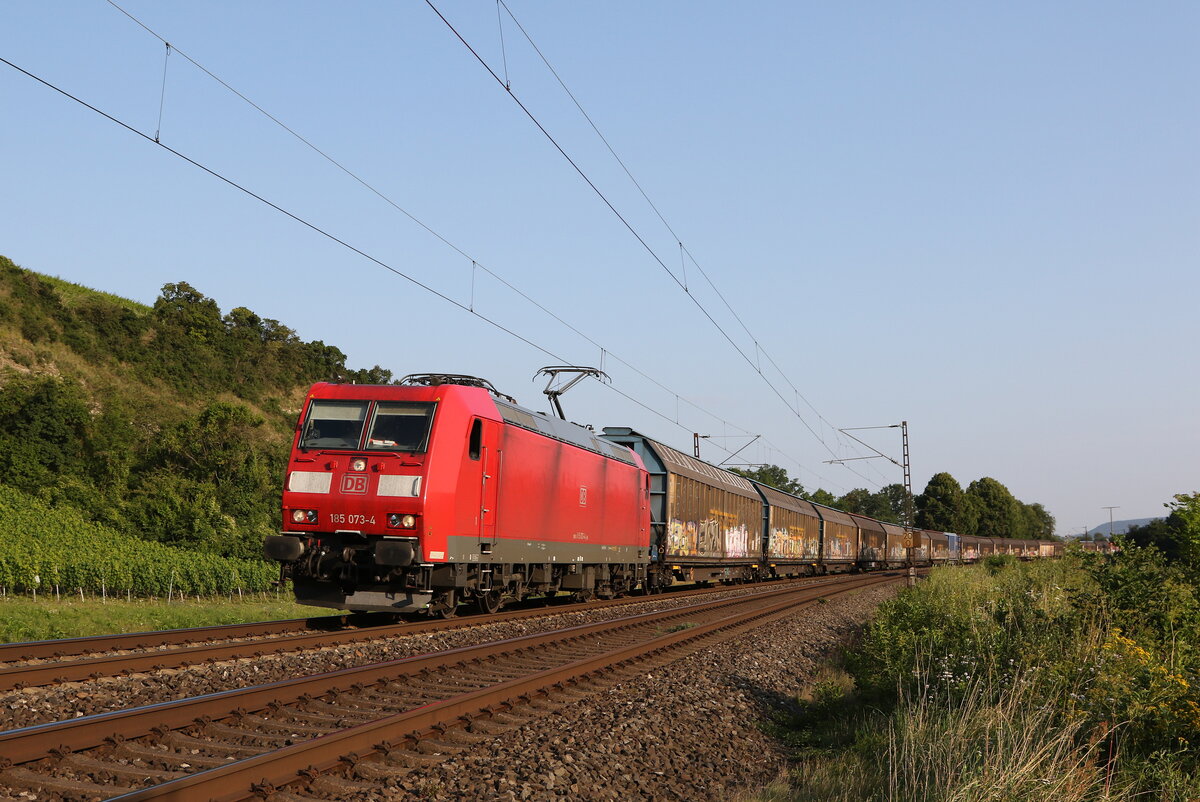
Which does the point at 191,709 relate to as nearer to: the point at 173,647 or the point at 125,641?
the point at 125,641

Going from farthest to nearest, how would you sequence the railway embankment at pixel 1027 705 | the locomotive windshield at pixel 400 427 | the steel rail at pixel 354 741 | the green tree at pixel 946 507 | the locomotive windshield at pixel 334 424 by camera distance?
the green tree at pixel 946 507, the locomotive windshield at pixel 334 424, the locomotive windshield at pixel 400 427, the railway embankment at pixel 1027 705, the steel rail at pixel 354 741

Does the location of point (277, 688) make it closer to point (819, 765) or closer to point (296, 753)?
point (296, 753)

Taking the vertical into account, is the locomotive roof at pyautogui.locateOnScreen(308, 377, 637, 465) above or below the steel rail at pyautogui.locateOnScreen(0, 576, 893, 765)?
above

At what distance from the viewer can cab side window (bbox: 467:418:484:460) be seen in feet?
48.7

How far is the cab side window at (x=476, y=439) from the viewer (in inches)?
584

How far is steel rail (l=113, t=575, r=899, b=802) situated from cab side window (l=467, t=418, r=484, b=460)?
167 inches

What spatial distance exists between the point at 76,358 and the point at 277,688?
161 ft

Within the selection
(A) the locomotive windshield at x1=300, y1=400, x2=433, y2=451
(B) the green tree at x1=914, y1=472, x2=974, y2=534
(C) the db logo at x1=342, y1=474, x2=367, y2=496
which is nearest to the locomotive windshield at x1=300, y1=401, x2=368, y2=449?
(A) the locomotive windshield at x1=300, y1=400, x2=433, y2=451

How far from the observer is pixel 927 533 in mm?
64750

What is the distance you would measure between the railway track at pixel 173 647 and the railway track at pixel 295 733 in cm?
202

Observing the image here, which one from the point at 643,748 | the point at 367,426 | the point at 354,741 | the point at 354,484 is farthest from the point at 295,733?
the point at 367,426

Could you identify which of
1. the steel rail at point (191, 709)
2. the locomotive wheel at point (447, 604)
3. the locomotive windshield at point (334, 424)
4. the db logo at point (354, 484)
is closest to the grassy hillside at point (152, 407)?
the locomotive windshield at point (334, 424)

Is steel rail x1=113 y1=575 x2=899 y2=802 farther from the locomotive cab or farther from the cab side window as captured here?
the cab side window

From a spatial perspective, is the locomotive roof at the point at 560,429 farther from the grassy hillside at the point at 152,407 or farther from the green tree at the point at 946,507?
the green tree at the point at 946,507
